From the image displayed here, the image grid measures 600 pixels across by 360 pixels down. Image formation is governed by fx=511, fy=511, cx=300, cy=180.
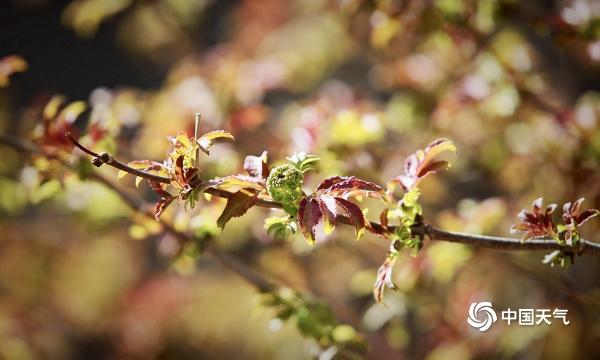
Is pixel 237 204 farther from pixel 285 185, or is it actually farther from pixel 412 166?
pixel 412 166

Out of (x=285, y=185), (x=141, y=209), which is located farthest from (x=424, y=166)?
(x=141, y=209)

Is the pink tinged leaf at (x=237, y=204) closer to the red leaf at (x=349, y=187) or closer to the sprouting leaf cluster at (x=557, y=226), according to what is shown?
the red leaf at (x=349, y=187)

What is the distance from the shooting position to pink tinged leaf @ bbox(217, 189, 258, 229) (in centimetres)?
82

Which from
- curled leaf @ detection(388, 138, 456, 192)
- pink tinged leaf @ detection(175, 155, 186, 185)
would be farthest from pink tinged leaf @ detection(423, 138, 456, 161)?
pink tinged leaf @ detection(175, 155, 186, 185)

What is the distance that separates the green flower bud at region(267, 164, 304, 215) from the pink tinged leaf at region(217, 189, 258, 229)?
0.12ft

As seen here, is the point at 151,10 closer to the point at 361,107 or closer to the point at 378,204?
the point at 361,107

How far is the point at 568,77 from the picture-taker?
259 centimetres

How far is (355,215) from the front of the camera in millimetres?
827

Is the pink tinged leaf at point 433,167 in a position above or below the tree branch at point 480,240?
above

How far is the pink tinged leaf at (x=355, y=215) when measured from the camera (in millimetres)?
821

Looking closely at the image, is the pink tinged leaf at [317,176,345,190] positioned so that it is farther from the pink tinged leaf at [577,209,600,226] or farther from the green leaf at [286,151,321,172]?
the pink tinged leaf at [577,209,600,226]

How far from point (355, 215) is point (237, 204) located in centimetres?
19

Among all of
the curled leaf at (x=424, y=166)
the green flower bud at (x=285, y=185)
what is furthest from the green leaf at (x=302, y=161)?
the curled leaf at (x=424, y=166)

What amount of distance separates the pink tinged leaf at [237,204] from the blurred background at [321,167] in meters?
0.38
